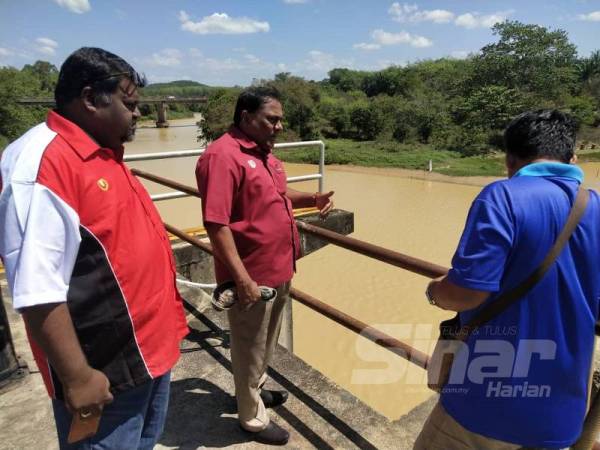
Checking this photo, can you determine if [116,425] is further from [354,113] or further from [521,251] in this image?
[354,113]

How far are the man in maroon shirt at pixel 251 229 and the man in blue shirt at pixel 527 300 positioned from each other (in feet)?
2.62

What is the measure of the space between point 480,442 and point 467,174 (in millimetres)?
27660

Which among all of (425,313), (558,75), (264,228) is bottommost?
(425,313)

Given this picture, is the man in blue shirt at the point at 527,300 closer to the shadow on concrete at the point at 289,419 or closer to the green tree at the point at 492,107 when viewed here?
the shadow on concrete at the point at 289,419

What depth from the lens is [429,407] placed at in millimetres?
2889

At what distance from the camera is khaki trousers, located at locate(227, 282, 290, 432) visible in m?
2.04

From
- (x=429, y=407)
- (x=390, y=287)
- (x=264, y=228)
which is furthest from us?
(x=390, y=287)

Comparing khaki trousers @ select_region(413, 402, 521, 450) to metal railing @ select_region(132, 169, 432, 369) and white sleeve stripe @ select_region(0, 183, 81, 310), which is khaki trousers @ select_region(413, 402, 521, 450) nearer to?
metal railing @ select_region(132, 169, 432, 369)

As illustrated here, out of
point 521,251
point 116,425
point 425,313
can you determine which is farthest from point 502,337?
point 425,313

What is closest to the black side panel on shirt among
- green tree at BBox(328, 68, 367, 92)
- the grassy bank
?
the grassy bank

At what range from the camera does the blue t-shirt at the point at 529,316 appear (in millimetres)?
1169

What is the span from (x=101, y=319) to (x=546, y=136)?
4.36 ft

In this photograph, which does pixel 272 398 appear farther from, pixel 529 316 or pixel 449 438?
pixel 529 316

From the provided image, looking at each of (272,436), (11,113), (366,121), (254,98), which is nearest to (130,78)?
(254,98)
